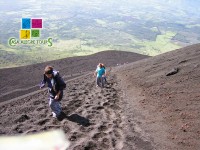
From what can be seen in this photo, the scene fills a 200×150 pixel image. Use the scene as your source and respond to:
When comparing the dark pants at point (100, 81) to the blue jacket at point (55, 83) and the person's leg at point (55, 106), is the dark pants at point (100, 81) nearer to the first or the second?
the person's leg at point (55, 106)

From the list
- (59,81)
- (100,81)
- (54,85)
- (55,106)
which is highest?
(59,81)

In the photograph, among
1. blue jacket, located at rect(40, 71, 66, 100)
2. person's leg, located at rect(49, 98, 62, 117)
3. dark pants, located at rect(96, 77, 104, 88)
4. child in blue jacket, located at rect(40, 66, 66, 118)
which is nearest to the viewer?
child in blue jacket, located at rect(40, 66, 66, 118)

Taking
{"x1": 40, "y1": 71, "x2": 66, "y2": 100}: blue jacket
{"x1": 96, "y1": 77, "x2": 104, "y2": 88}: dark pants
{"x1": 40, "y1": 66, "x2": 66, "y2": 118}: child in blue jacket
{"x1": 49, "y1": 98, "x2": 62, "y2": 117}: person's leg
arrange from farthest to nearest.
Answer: {"x1": 96, "y1": 77, "x2": 104, "y2": 88}: dark pants, {"x1": 49, "y1": 98, "x2": 62, "y2": 117}: person's leg, {"x1": 40, "y1": 71, "x2": 66, "y2": 100}: blue jacket, {"x1": 40, "y1": 66, "x2": 66, "y2": 118}: child in blue jacket

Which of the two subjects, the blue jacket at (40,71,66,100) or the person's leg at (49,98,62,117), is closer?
the blue jacket at (40,71,66,100)

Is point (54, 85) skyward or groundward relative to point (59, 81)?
groundward

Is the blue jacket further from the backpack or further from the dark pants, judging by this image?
the dark pants

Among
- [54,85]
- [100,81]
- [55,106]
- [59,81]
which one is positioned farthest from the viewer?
[100,81]

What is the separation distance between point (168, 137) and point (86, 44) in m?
84.5

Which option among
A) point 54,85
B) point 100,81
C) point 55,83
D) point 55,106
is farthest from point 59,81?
point 100,81

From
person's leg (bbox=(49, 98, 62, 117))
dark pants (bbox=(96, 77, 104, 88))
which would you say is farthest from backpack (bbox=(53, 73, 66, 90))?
dark pants (bbox=(96, 77, 104, 88))

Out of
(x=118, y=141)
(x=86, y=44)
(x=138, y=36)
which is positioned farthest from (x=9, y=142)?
(x=138, y=36)

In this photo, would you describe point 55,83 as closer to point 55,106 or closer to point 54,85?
point 54,85

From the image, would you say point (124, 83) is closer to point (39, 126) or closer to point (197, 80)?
point (197, 80)

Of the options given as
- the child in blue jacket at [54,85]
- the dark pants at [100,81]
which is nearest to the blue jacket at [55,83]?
the child in blue jacket at [54,85]
